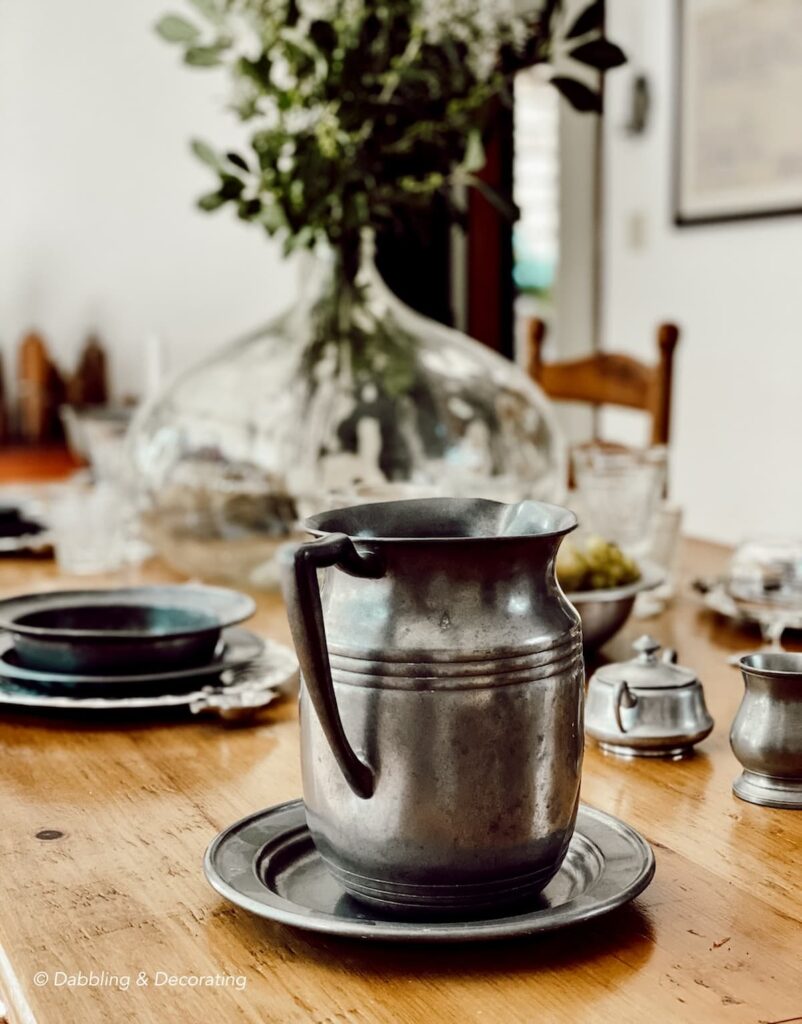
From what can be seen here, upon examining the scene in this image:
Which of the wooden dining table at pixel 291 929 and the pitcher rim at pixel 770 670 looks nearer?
the wooden dining table at pixel 291 929

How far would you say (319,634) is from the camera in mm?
574

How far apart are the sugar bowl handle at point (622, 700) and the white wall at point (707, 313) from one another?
2.60 m

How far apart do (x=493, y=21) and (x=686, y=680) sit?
940 millimetres

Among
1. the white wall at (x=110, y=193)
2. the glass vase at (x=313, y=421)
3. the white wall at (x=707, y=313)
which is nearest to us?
the glass vase at (x=313, y=421)

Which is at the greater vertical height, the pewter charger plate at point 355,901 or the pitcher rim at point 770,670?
the pitcher rim at point 770,670

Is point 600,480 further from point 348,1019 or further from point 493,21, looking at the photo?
point 348,1019

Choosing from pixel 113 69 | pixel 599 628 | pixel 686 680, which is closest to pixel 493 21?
pixel 599 628

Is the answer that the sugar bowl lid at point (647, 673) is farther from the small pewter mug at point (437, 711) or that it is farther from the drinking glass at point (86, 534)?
the drinking glass at point (86, 534)

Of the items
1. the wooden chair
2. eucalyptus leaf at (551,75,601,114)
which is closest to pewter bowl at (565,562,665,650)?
eucalyptus leaf at (551,75,601,114)

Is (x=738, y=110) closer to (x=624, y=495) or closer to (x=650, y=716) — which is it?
(x=624, y=495)

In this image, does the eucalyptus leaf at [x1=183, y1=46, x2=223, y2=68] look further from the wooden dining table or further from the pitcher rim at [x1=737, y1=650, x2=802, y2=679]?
the pitcher rim at [x1=737, y1=650, x2=802, y2=679]

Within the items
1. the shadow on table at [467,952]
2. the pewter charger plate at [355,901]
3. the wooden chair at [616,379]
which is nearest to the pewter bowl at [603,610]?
the pewter charger plate at [355,901]

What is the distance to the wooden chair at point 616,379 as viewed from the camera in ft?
7.29

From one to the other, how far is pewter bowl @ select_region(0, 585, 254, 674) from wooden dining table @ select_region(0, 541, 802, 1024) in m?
0.10
